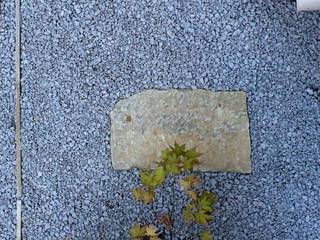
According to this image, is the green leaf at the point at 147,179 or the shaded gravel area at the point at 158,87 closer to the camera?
the green leaf at the point at 147,179

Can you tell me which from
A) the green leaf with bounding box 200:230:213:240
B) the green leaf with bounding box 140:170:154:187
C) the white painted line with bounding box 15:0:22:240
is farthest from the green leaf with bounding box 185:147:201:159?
the white painted line with bounding box 15:0:22:240

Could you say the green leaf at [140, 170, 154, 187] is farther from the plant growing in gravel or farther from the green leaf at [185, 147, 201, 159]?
the green leaf at [185, 147, 201, 159]

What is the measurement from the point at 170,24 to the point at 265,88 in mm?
323

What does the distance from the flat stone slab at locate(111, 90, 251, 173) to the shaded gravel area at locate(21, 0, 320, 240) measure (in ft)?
0.09

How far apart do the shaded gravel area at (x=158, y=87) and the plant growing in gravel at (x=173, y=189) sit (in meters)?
0.04

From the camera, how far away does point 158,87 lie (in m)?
1.62

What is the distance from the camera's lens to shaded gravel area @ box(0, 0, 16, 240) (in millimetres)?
1650

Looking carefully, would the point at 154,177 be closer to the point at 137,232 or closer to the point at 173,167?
the point at 173,167

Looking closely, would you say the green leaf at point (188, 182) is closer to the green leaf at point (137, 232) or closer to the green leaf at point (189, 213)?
the green leaf at point (189, 213)

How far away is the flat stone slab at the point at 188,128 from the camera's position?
5.22ft

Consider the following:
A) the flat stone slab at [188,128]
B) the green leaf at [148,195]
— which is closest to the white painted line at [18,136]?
the flat stone slab at [188,128]

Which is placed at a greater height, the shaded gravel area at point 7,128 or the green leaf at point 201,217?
the shaded gravel area at point 7,128

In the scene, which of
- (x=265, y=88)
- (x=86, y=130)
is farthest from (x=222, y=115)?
(x=86, y=130)

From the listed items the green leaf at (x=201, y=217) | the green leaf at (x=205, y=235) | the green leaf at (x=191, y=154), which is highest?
the green leaf at (x=191, y=154)
